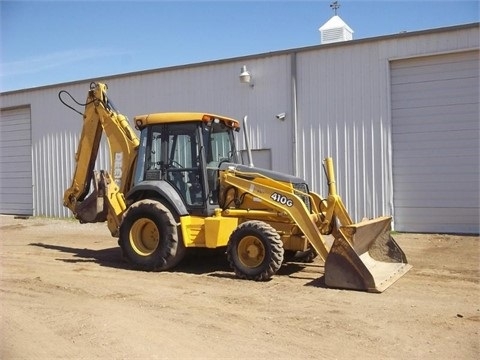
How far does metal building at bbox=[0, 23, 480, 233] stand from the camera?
508 inches

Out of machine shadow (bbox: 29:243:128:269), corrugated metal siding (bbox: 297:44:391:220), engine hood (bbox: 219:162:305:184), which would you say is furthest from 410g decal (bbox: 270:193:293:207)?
corrugated metal siding (bbox: 297:44:391:220)

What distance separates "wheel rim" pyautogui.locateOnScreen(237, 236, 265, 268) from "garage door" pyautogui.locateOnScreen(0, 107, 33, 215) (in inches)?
557

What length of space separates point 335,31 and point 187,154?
932 centimetres

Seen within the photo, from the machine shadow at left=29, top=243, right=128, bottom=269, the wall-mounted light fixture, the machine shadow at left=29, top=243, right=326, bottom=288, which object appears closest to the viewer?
the machine shadow at left=29, top=243, right=326, bottom=288

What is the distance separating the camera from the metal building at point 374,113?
1291cm

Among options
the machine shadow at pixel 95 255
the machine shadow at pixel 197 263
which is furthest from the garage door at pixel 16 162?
the machine shadow at pixel 197 263

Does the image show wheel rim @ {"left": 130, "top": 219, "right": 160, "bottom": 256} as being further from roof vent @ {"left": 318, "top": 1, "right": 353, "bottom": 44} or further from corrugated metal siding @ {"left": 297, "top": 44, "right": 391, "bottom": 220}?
roof vent @ {"left": 318, "top": 1, "right": 353, "bottom": 44}

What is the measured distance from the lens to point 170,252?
895cm

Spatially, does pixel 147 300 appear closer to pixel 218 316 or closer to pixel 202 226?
pixel 218 316

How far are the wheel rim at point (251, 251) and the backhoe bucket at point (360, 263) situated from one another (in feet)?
3.49

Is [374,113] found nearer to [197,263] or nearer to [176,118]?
[176,118]

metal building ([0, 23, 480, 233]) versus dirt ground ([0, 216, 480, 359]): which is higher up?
metal building ([0, 23, 480, 233])

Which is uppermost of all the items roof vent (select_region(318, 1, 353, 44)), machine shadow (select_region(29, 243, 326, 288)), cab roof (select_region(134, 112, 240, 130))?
roof vent (select_region(318, 1, 353, 44))

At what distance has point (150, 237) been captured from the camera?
945cm
